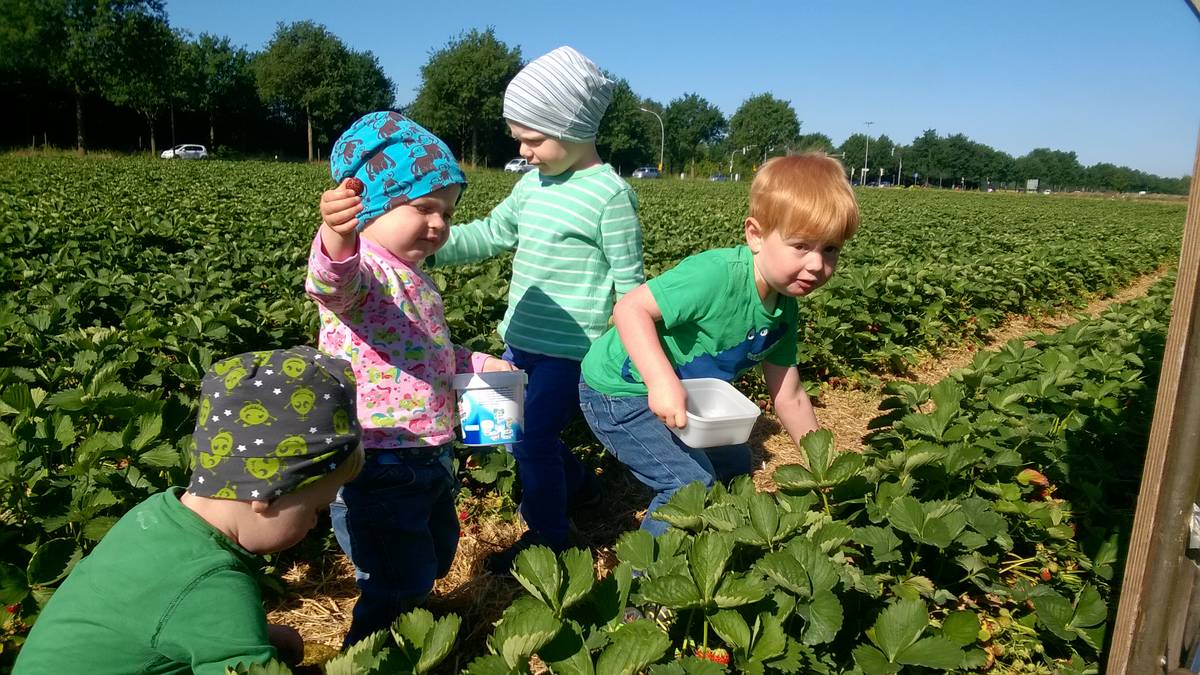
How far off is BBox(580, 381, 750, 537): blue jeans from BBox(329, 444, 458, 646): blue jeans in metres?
0.50

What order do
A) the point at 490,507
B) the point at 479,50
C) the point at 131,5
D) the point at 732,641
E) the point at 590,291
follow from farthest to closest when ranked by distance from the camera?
the point at 479,50 < the point at 131,5 < the point at 490,507 < the point at 590,291 < the point at 732,641

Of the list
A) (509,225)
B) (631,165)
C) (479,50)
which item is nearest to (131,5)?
(479,50)

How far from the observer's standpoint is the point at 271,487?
1415 mm

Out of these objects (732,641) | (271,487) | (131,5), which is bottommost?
(732,641)

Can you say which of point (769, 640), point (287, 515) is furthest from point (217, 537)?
point (769, 640)

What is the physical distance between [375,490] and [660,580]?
87cm

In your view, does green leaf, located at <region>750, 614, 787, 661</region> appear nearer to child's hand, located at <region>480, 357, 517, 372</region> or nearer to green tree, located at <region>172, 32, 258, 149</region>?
child's hand, located at <region>480, 357, 517, 372</region>

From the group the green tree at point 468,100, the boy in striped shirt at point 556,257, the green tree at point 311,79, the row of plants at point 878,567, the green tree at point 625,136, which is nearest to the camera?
the row of plants at point 878,567

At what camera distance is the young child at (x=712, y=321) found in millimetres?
2047

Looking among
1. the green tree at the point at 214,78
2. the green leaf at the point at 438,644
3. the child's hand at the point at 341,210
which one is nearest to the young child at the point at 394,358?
the child's hand at the point at 341,210

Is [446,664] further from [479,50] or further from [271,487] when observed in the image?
[479,50]

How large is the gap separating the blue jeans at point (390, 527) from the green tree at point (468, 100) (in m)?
63.2

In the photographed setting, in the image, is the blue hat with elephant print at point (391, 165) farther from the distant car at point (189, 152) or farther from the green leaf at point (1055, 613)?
the distant car at point (189, 152)

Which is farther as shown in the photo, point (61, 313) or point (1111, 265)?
point (1111, 265)
